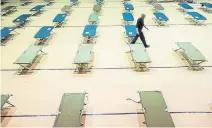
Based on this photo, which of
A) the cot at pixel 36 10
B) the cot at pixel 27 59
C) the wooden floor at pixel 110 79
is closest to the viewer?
the wooden floor at pixel 110 79

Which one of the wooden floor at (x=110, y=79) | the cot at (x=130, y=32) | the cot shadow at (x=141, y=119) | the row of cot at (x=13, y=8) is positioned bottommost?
the cot shadow at (x=141, y=119)

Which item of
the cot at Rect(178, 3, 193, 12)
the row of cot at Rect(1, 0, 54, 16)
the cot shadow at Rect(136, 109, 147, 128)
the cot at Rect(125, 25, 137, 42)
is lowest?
the cot shadow at Rect(136, 109, 147, 128)

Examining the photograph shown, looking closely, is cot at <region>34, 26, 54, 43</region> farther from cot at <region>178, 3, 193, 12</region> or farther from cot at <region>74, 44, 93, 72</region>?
cot at <region>178, 3, 193, 12</region>

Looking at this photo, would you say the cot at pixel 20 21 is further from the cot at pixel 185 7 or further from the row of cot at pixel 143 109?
the cot at pixel 185 7

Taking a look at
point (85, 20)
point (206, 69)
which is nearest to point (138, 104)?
point (206, 69)

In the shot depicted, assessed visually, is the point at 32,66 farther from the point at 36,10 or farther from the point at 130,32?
the point at 36,10

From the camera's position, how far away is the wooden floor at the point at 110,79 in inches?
248

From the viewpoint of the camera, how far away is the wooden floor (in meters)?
6.30

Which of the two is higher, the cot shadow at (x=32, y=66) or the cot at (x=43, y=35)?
the cot at (x=43, y=35)

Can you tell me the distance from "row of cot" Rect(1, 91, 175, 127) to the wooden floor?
0.36 meters

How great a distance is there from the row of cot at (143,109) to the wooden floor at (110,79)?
36 centimetres

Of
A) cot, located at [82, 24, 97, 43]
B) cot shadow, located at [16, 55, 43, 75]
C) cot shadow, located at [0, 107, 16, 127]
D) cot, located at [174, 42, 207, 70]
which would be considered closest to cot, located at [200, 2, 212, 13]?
cot, located at [174, 42, 207, 70]

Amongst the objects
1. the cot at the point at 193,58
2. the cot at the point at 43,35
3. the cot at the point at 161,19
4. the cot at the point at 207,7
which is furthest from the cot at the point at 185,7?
the cot at the point at 43,35

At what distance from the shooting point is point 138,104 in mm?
6691
